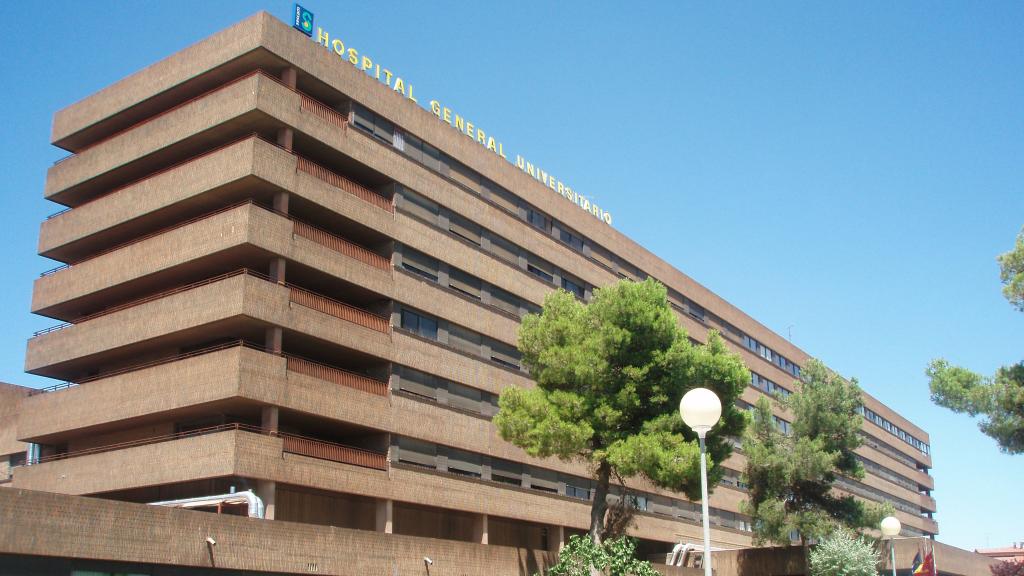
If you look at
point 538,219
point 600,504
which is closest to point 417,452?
point 600,504

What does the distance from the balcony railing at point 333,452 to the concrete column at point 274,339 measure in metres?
3.15

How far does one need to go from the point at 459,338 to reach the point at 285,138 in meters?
12.5

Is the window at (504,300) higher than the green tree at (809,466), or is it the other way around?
the window at (504,300)

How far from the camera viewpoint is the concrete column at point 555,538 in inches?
1972

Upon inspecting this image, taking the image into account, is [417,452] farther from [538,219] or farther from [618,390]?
[538,219]

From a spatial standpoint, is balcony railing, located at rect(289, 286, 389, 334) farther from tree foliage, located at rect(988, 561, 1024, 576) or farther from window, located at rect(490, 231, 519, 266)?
tree foliage, located at rect(988, 561, 1024, 576)

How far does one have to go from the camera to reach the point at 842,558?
44562 mm

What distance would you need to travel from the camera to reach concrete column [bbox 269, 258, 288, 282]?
37.0m

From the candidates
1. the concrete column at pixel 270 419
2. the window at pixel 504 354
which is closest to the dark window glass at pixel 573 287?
the window at pixel 504 354

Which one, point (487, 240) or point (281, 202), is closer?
point (281, 202)

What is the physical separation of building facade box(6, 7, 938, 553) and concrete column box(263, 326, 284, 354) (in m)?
0.09

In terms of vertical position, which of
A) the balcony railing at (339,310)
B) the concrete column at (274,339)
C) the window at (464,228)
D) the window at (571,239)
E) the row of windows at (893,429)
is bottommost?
the concrete column at (274,339)

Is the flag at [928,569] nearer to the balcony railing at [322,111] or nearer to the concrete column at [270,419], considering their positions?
the concrete column at [270,419]

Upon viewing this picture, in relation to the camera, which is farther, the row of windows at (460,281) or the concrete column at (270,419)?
the row of windows at (460,281)
